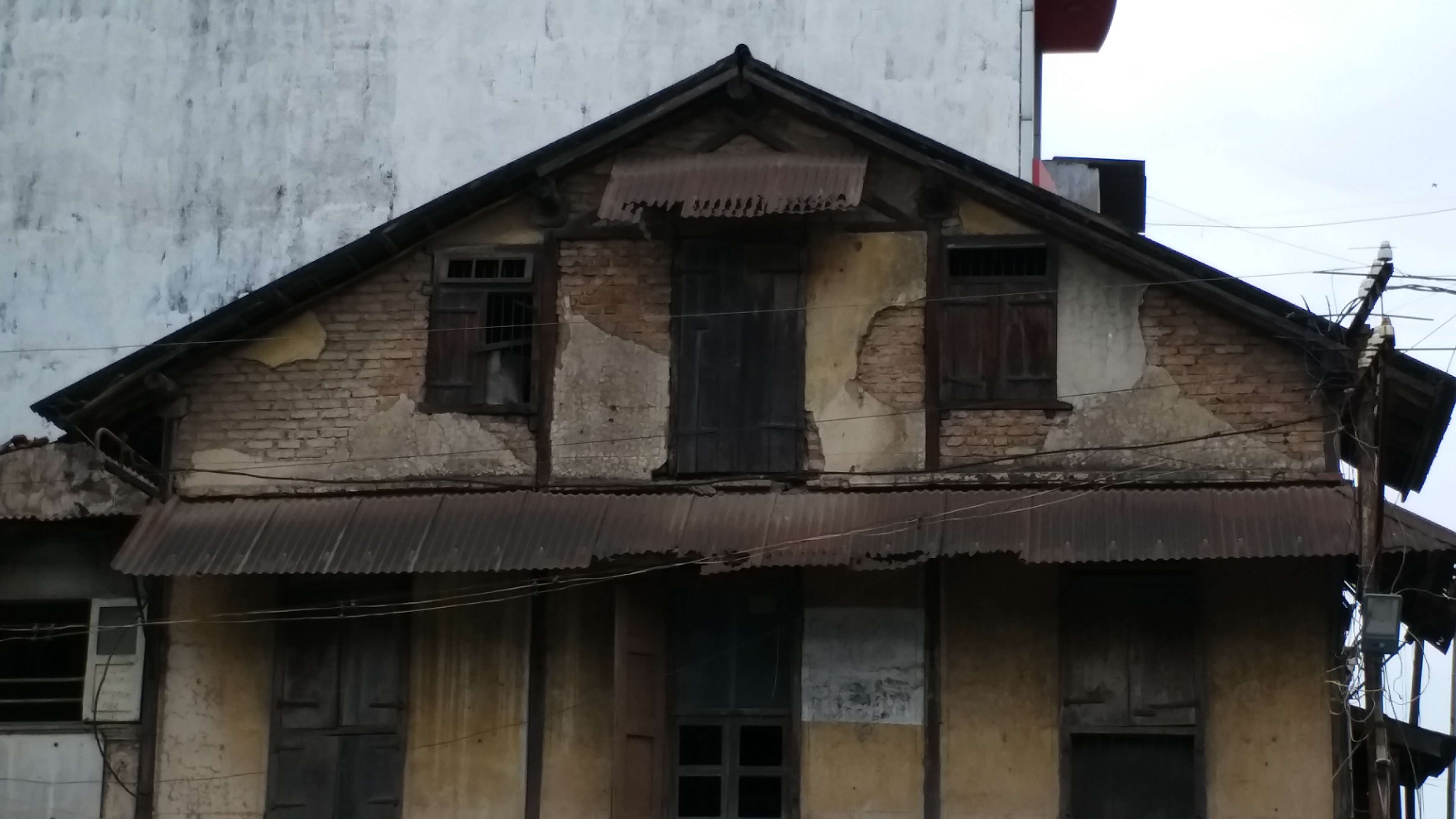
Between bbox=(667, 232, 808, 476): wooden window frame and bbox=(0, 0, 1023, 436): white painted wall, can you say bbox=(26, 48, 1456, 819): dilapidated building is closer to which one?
bbox=(667, 232, 808, 476): wooden window frame

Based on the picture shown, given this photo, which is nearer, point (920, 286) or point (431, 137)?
point (920, 286)

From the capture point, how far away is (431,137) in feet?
77.3

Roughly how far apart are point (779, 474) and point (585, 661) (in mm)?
2031

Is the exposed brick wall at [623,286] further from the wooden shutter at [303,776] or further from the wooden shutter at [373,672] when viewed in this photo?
the wooden shutter at [303,776]

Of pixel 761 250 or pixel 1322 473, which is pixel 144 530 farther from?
pixel 1322 473

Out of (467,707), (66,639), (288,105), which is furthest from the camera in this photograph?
(288,105)

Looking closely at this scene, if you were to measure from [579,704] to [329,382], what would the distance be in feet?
10.6

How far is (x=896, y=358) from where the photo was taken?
1586 centimetres

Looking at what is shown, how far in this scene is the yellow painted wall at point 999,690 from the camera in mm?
15070

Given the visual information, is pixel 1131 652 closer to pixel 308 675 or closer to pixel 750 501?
pixel 750 501

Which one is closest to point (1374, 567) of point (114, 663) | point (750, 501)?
point (750, 501)

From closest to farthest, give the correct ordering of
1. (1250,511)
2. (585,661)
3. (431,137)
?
1. (1250,511)
2. (585,661)
3. (431,137)

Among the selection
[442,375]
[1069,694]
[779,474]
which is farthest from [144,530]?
[1069,694]

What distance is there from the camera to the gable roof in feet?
50.2
